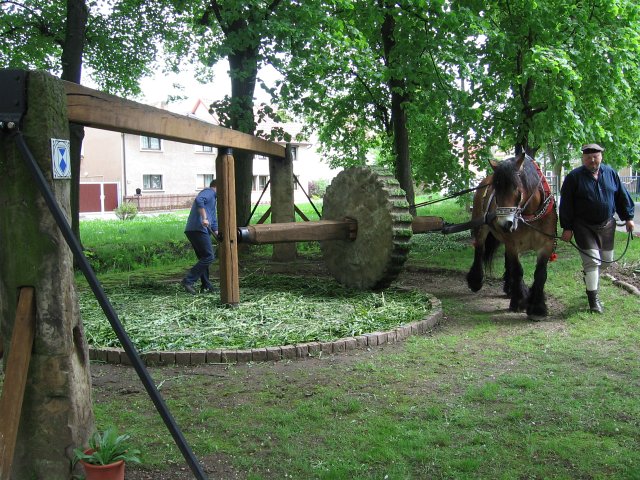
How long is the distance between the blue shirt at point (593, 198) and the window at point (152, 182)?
40.6 m

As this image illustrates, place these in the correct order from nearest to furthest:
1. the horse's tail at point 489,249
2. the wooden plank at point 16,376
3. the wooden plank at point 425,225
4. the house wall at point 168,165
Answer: the wooden plank at point 16,376
the horse's tail at point 489,249
the wooden plank at point 425,225
the house wall at point 168,165

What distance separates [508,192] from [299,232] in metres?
2.93

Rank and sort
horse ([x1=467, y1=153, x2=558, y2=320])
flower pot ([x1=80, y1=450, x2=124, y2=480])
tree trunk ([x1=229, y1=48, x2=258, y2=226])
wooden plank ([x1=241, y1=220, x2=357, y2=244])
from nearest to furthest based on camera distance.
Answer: flower pot ([x1=80, y1=450, x2=124, y2=480])
horse ([x1=467, y1=153, x2=558, y2=320])
wooden plank ([x1=241, y1=220, x2=357, y2=244])
tree trunk ([x1=229, y1=48, x2=258, y2=226])

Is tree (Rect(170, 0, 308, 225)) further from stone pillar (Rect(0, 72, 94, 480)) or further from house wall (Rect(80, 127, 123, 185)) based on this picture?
house wall (Rect(80, 127, 123, 185))

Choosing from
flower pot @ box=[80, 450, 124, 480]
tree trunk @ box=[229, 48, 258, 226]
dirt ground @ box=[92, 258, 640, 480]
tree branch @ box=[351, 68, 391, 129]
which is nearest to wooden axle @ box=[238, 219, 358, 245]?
dirt ground @ box=[92, 258, 640, 480]

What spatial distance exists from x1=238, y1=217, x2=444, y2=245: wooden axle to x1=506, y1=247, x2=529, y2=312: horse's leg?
89.0 inches

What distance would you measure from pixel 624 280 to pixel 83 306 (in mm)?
7899

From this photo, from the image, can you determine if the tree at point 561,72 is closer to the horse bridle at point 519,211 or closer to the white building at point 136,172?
the horse bridle at point 519,211

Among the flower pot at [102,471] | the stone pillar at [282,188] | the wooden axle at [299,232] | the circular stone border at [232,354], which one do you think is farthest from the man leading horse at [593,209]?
the flower pot at [102,471]

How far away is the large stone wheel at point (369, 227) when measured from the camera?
28.5 ft

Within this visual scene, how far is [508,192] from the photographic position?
7676 millimetres

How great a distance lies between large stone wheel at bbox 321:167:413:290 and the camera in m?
8.69

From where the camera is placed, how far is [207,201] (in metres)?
9.38

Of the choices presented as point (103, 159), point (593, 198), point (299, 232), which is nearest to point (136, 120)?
point (299, 232)
